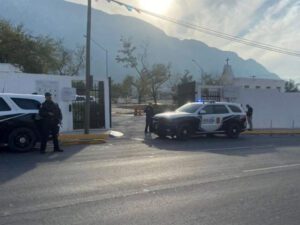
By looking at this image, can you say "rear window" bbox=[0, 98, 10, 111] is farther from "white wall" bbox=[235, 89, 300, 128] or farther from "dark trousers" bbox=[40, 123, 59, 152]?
"white wall" bbox=[235, 89, 300, 128]

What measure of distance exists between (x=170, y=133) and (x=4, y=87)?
7.34m

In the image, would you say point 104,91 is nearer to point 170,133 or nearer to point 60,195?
point 170,133

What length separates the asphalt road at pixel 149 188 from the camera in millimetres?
6796

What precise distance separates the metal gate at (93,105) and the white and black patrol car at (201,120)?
4194 millimetres

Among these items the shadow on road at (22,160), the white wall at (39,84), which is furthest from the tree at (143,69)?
the shadow on road at (22,160)

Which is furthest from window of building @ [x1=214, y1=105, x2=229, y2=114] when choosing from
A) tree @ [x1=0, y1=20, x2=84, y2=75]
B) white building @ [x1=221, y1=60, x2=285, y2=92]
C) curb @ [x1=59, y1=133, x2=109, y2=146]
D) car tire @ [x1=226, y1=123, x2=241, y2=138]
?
white building @ [x1=221, y1=60, x2=285, y2=92]

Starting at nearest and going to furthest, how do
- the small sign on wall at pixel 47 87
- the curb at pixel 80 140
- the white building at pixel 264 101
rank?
the curb at pixel 80 140
the small sign on wall at pixel 47 87
the white building at pixel 264 101

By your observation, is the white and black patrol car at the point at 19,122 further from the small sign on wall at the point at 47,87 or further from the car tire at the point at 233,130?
the car tire at the point at 233,130

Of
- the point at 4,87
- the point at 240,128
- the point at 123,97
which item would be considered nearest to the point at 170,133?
the point at 240,128

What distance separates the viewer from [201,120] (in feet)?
68.3

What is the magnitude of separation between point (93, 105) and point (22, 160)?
39.2ft

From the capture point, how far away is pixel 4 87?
2081 centimetres

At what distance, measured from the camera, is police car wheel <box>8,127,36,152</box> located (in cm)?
1428

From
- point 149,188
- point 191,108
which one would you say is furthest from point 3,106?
point 191,108
